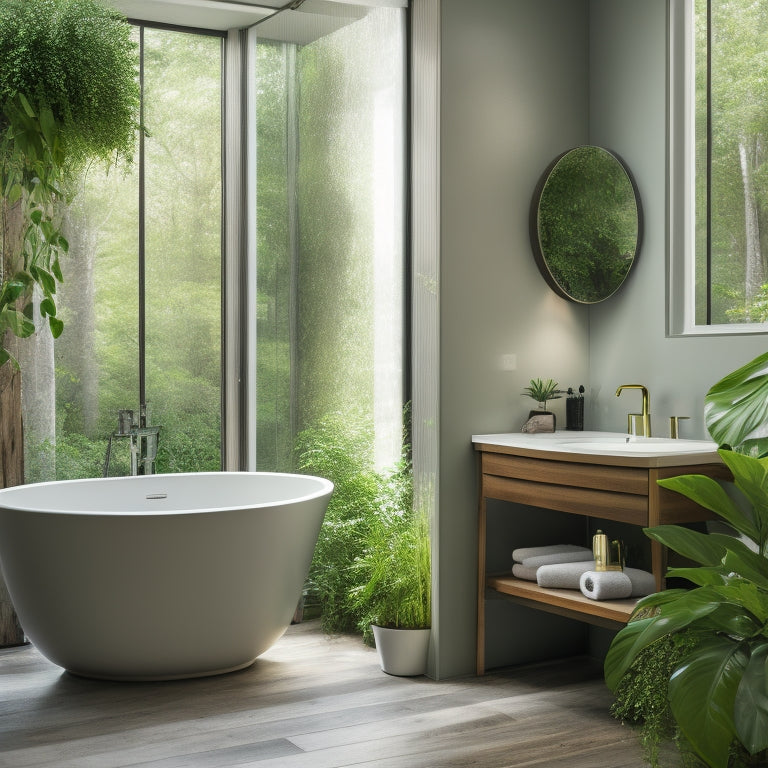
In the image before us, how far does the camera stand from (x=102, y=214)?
14.6 ft

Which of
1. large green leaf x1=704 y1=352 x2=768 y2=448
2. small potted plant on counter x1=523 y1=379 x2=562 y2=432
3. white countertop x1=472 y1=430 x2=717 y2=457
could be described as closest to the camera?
large green leaf x1=704 y1=352 x2=768 y2=448

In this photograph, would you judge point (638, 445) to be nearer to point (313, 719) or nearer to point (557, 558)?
point (557, 558)

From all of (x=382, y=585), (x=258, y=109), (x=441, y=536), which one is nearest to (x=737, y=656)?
(x=441, y=536)

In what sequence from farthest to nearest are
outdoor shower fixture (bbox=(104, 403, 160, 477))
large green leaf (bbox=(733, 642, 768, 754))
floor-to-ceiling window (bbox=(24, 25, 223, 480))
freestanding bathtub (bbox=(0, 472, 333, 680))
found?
floor-to-ceiling window (bbox=(24, 25, 223, 480)) → outdoor shower fixture (bbox=(104, 403, 160, 477)) → freestanding bathtub (bbox=(0, 472, 333, 680)) → large green leaf (bbox=(733, 642, 768, 754))

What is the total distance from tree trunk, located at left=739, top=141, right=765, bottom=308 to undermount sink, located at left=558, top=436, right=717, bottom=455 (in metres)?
0.49

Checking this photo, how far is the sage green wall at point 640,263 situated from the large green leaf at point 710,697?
3.50ft

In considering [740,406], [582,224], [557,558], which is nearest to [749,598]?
[740,406]

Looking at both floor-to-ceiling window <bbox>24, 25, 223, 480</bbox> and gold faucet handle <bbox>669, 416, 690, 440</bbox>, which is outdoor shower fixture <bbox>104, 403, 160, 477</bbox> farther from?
gold faucet handle <bbox>669, 416, 690, 440</bbox>

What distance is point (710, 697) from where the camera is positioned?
2.44m

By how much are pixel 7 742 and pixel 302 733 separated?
0.86m

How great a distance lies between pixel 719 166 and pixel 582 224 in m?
0.55

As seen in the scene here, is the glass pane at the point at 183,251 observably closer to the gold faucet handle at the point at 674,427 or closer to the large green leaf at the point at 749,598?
the gold faucet handle at the point at 674,427

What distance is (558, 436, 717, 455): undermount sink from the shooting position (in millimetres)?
3070

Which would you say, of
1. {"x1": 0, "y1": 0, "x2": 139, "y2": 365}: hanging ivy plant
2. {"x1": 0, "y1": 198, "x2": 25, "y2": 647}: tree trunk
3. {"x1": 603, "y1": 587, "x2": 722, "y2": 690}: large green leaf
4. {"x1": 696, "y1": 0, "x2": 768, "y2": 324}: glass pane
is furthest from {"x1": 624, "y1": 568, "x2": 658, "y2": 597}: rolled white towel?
{"x1": 0, "y1": 198, "x2": 25, "y2": 647}: tree trunk
